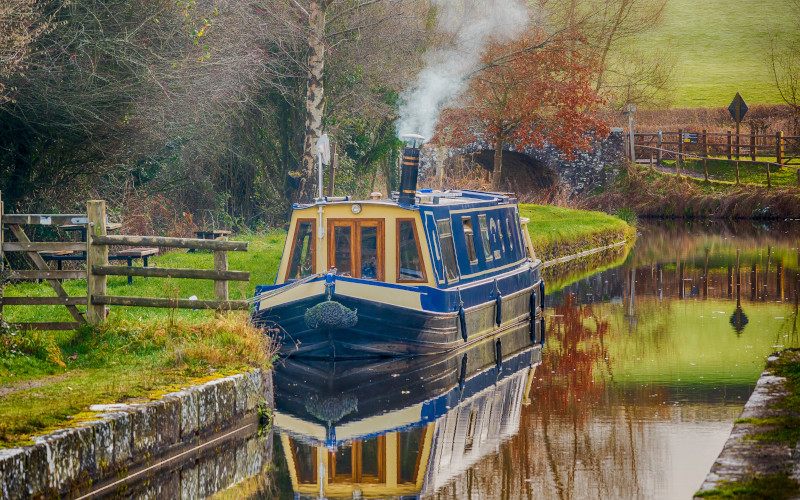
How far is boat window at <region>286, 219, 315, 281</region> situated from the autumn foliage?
1392 cm

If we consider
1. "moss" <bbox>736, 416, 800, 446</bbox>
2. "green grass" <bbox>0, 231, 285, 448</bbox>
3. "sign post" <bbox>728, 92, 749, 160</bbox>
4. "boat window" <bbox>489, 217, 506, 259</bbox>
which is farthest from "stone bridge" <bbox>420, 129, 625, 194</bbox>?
"moss" <bbox>736, 416, 800, 446</bbox>

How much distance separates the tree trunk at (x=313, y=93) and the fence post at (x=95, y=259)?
418 inches

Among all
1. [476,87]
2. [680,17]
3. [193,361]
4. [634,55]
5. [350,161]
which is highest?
[680,17]

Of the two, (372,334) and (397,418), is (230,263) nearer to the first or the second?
(372,334)

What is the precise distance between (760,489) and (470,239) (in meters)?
9.17

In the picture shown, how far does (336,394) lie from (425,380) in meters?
1.27

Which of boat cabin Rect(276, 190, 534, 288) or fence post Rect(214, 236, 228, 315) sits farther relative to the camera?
boat cabin Rect(276, 190, 534, 288)

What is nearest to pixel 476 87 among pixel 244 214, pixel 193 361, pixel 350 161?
pixel 350 161

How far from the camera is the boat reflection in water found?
28.8 feet

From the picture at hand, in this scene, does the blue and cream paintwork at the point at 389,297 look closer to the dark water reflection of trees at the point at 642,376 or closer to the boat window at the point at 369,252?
the boat window at the point at 369,252

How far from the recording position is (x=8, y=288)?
1465 cm

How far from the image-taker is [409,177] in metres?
13.7

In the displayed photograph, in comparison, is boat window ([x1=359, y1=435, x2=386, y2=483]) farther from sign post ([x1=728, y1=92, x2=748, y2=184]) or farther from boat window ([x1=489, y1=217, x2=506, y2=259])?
sign post ([x1=728, y1=92, x2=748, y2=184])

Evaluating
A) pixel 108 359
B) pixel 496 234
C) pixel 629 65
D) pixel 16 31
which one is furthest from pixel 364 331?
pixel 629 65
